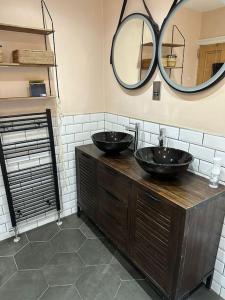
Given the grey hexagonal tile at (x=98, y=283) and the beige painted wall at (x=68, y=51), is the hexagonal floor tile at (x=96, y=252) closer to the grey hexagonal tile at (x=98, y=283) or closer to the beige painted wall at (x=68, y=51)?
the grey hexagonal tile at (x=98, y=283)

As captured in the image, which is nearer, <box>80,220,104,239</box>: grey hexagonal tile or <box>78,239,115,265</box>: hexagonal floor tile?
<box>78,239,115,265</box>: hexagonal floor tile

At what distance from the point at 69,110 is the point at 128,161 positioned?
2.76 ft

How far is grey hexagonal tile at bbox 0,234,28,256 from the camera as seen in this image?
6.61 feet

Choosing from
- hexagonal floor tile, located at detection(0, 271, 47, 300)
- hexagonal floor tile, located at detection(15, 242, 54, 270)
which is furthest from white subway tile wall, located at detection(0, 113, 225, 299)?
hexagonal floor tile, located at detection(0, 271, 47, 300)

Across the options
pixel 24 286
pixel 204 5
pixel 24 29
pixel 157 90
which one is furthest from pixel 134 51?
pixel 24 286

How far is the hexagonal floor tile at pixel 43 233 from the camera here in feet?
7.14

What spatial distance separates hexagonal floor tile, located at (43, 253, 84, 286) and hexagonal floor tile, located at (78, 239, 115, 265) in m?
0.07

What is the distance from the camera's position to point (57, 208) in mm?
2326

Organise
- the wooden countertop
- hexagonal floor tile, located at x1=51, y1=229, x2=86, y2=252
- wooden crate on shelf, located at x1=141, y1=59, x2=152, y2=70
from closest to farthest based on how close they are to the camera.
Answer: the wooden countertop < wooden crate on shelf, located at x1=141, y1=59, x2=152, y2=70 < hexagonal floor tile, located at x1=51, y1=229, x2=86, y2=252

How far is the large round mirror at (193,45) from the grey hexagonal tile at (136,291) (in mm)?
1463

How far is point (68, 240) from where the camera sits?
216 cm

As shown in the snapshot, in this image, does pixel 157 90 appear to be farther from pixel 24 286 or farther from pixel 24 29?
pixel 24 286

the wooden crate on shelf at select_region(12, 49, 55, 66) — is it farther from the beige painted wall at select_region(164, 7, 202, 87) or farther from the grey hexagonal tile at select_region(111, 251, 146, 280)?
the grey hexagonal tile at select_region(111, 251, 146, 280)

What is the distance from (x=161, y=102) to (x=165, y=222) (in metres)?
0.95
